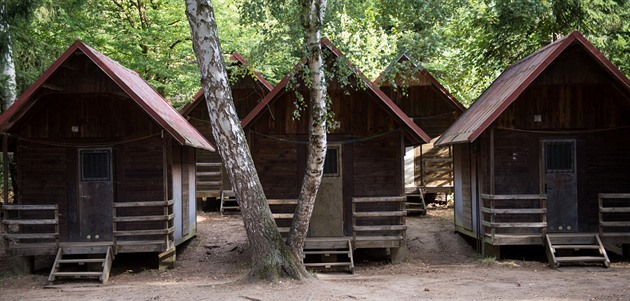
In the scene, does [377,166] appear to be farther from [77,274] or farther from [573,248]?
[77,274]

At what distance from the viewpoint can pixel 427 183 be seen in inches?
1033

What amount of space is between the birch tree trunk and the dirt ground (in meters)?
1.11

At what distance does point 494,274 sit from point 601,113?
189 inches

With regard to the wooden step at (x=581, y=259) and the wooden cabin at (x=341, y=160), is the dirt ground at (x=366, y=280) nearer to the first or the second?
the wooden step at (x=581, y=259)

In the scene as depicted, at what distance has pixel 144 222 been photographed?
16438mm

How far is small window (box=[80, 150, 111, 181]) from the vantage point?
647 inches

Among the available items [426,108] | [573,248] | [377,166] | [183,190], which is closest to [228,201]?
[183,190]

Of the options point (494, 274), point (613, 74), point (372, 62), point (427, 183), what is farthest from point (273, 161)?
point (372, 62)

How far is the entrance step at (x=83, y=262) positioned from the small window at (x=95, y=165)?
5.26ft

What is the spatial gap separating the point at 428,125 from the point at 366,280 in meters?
13.3

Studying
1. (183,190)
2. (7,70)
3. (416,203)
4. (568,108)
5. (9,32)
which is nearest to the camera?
(568,108)

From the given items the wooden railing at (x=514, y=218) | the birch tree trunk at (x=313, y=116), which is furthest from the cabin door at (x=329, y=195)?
the wooden railing at (x=514, y=218)

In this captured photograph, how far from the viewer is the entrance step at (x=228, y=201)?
2562 centimetres

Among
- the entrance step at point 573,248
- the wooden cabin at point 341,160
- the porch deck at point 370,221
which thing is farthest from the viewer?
the wooden cabin at point 341,160
